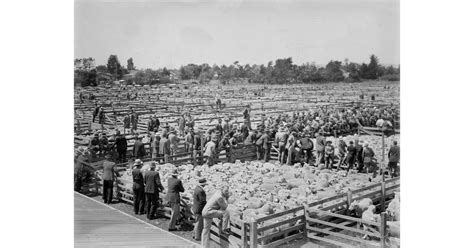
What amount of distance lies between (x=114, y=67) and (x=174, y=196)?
2.36 meters

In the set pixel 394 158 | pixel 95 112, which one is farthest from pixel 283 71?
pixel 95 112

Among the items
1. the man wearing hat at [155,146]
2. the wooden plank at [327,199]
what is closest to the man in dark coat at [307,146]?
the wooden plank at [327,199]

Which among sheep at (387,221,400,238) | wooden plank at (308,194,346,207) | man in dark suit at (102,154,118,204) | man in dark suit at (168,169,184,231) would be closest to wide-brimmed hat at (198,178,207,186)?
man in dark suit at (168,169,184,231)

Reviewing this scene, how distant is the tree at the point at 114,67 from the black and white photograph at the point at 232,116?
0.11ft

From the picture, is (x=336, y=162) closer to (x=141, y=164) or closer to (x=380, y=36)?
(x=380, y=36)

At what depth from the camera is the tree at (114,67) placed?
13.2 m

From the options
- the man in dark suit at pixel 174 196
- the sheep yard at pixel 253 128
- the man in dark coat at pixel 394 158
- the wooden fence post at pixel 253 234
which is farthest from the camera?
the man in dark coat at pixel 394 158

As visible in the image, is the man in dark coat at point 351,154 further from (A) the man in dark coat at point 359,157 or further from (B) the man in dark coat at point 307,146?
(B) the man in dark coat at point 307,146

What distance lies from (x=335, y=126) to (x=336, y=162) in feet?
2.01

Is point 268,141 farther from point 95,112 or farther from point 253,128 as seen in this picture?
point 95,112

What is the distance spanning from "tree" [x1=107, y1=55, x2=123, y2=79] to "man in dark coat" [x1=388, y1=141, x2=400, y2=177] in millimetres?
4662

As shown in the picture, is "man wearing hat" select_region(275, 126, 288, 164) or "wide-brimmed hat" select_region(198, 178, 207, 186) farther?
"man wearing hat" select_region(275, 126, 288, 164)

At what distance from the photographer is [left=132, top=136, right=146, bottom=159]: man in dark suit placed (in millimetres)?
13508

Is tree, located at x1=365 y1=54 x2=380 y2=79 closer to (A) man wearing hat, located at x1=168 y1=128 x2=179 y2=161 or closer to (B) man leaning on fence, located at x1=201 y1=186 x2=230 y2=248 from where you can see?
(B) man leaning on fence, located at x1=201 y1=186 x2=230 y2=248
